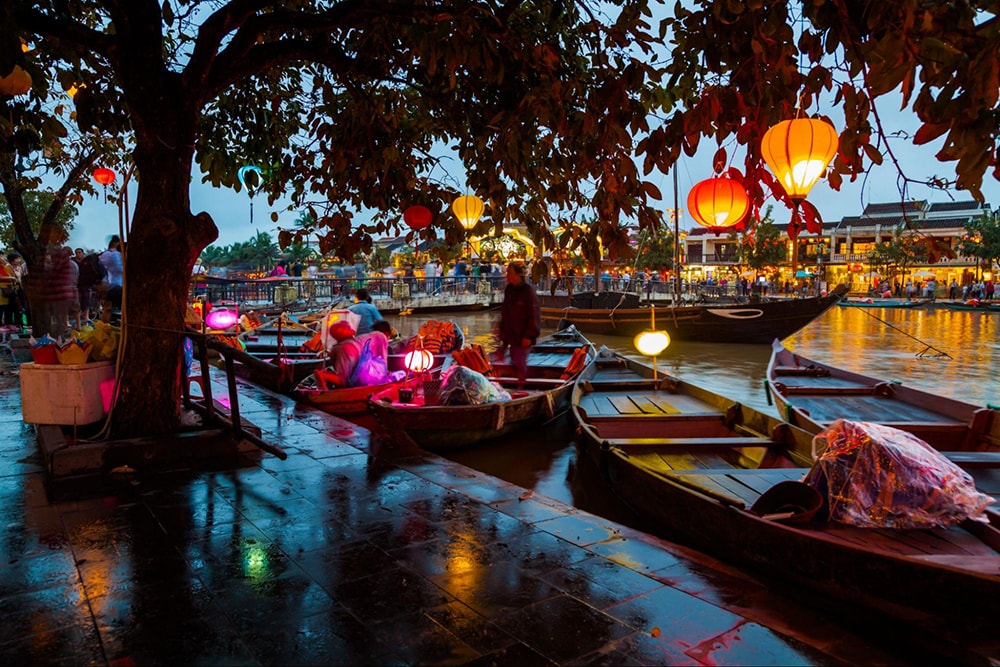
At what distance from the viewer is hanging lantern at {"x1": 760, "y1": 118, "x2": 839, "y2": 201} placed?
4.65m

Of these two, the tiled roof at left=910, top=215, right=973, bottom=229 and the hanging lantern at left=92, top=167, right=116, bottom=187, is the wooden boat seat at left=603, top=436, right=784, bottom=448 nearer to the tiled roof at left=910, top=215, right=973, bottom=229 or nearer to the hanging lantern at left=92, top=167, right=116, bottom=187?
the hanging lantern at left=92, top=167, right=116, bottom=187

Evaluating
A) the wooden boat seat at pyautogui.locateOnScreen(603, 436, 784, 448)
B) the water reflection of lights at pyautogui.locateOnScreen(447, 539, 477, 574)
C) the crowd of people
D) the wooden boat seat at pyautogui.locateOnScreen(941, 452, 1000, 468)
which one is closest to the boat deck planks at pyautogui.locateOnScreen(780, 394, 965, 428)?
the wooden boat seat at pyautogui.locateOnScreen(603, 436, 784, 448)

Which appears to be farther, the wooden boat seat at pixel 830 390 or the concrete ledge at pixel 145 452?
the wooden boat seat at pixel 830 390

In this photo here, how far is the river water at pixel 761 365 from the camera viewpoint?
26.8ft

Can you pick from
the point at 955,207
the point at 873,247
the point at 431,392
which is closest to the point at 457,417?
the point at 431,392

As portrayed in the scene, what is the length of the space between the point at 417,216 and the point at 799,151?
4061mm

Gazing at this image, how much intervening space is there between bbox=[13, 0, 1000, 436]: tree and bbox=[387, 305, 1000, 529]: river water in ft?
11.0

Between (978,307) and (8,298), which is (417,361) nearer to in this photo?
(8,298)

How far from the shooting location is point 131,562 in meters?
3.52

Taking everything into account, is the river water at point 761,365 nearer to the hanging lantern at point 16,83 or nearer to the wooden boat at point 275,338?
the hanging lantern at point 16,83

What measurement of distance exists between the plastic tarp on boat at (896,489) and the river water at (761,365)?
99.4 inches

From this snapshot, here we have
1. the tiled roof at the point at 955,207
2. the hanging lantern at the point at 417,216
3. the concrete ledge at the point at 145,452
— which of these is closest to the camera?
the concrete ledge at the point at 145,452

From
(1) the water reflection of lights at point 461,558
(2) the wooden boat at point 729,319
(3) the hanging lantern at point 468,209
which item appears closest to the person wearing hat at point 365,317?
(3) the hanging lantern at point 468,209

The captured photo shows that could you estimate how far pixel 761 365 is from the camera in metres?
18.7
